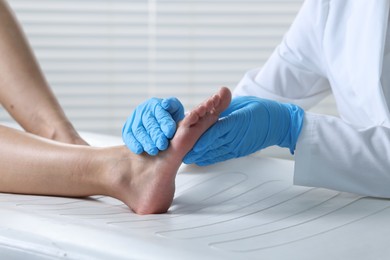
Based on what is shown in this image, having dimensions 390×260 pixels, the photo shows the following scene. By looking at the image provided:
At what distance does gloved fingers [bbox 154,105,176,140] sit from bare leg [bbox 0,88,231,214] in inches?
0.4

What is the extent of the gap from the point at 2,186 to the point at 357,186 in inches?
24.6

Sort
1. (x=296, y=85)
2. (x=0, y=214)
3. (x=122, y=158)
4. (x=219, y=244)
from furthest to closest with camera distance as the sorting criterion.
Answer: (x=296, y=85) → (x=122, y=158) → (x=0, y=214) → (x=219, y=244)

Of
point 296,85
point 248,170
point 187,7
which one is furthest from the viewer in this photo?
point 187,7

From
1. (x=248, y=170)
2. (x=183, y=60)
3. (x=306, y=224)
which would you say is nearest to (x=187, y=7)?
(x=183, y=60)

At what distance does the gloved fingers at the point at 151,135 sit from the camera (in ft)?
3.95

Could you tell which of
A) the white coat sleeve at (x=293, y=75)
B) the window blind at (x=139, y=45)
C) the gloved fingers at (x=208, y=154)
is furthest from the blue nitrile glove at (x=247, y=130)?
the window blind at (x=139, y=45)

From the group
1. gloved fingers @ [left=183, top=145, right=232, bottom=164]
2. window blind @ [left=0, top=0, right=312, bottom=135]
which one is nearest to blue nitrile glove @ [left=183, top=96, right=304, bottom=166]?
gloved fingers @ [left=183, top=145, right=232, bottom=164]

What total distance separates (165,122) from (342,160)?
12.9 inches

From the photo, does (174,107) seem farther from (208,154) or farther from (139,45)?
(139,45)

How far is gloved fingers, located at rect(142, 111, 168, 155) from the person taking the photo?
1.21 m

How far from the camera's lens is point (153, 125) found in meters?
1.22

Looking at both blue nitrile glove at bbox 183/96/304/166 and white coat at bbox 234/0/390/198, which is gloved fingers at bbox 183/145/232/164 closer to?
blue nitrile glove at bbox 183/96/304/166

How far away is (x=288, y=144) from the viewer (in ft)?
4.45

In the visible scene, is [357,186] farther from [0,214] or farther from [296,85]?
[0,214]
